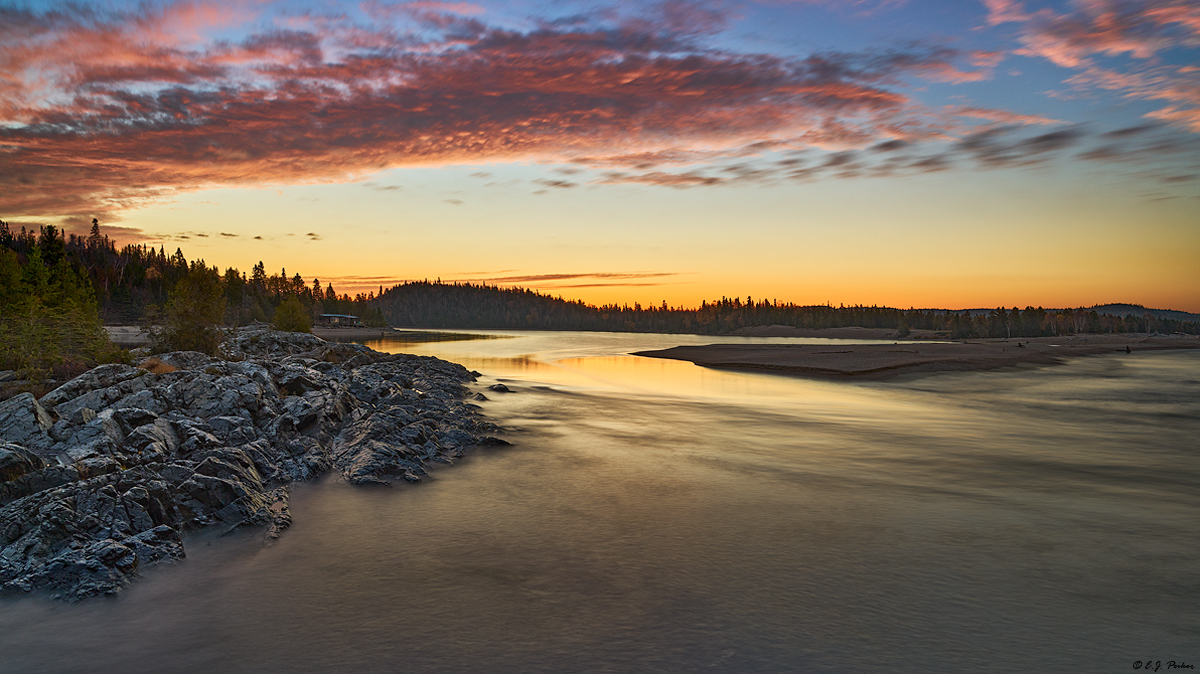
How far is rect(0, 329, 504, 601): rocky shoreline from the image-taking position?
A: 10257mm

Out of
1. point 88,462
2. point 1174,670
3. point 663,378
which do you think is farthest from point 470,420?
point 663,378

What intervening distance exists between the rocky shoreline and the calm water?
0.71 metres

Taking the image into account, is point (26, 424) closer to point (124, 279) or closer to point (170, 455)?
point (170, 455)

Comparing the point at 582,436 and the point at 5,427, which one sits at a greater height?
the point at 5,427

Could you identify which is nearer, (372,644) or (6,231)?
(372,644)

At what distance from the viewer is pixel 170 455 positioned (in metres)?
15.0

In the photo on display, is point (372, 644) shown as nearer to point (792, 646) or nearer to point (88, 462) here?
point (792, 646)

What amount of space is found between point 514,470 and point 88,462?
10.1 meters

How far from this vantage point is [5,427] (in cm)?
1497

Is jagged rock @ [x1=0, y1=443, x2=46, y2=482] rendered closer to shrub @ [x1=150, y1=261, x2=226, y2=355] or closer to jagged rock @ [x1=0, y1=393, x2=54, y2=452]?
jagged rock @ [x1=0, y1=393, x2=54, y2=452]
